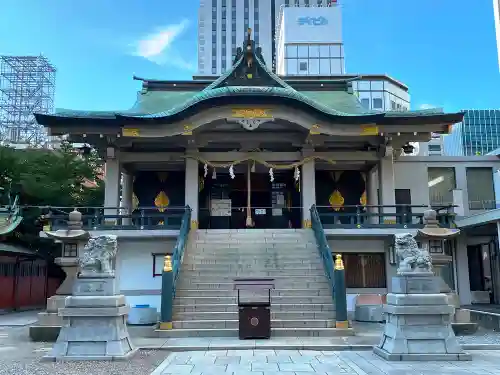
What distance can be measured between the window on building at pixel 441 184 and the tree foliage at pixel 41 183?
15.4 meters

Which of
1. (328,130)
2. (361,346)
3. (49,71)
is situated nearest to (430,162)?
(328,130)

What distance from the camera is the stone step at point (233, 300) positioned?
43.3 ft

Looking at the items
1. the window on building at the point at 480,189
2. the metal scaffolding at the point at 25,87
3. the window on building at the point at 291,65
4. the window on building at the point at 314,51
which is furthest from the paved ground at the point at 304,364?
the window on building at the point at 314,51

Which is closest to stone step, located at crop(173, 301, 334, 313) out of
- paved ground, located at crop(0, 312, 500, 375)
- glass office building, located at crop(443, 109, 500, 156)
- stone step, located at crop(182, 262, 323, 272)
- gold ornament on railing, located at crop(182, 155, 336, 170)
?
paved ground, located at crop(0, 312, 500, 375)

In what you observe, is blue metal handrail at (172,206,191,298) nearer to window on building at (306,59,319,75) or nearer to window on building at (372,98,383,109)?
window on building at (372,98,383,109)

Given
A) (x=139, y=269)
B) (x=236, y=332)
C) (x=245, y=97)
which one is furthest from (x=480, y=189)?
(x=139, y=269)

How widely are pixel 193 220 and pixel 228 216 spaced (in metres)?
3.72

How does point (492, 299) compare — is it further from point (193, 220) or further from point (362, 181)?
point (193, 220)

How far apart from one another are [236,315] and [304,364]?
13.4 feet

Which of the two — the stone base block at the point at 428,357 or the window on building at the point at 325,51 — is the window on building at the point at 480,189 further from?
the window on building at the point at 325,51

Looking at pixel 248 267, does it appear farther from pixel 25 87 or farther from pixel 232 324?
pixel 25 87

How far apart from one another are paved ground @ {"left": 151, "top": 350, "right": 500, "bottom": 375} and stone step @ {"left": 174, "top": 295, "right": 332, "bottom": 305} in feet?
10.2

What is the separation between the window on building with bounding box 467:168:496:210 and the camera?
2116cm

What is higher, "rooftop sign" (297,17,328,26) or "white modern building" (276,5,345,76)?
"rooftop sign" (297,17,328,26)
